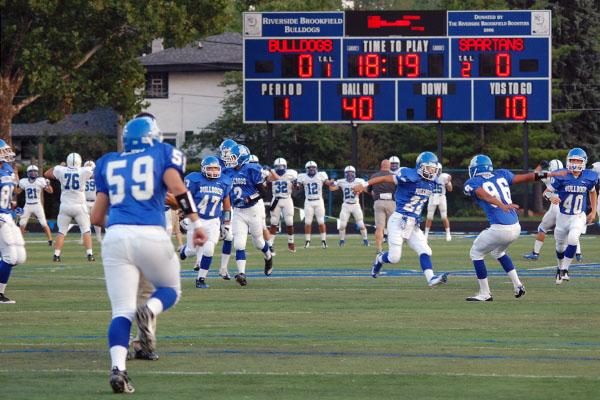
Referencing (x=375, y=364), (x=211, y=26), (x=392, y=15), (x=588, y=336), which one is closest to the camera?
(x=375, y=364)

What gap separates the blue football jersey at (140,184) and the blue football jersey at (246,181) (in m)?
10.1

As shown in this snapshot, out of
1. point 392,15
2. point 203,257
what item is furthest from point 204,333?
point 392,15

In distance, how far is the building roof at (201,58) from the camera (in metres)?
64.2

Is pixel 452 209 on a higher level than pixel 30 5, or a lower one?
lower

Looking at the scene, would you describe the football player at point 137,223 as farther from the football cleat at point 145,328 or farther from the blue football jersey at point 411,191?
the blue football jersey at point 411,191

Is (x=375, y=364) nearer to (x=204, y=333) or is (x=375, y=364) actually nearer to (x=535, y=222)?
(x=204, y=333)

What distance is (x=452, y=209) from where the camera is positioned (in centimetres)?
4781

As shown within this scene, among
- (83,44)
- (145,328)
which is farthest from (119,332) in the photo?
(83,44)

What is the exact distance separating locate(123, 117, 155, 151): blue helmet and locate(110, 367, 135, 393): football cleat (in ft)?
5.45

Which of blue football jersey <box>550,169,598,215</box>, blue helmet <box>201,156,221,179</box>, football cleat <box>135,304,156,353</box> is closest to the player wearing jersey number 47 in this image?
blue helmet <box>201,156,221,179</box>

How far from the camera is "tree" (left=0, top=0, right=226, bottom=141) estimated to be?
136 ft

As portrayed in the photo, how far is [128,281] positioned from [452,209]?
3917 centimetres

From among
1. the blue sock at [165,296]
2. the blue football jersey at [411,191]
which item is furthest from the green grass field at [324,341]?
the blue football jersey at [411,191]

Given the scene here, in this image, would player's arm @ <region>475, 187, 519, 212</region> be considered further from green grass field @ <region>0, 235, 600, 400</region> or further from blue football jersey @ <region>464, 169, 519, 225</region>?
green grass field @ <region>0, 235, 600, 400</region>
